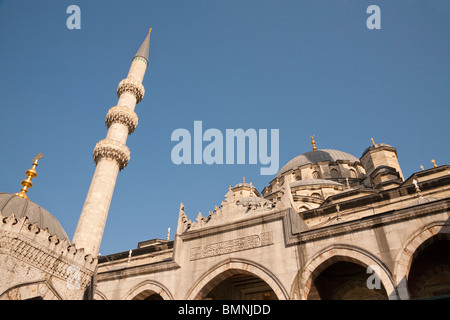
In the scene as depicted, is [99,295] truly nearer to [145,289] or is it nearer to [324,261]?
[145,289]

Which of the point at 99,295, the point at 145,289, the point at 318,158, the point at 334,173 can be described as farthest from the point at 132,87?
the point at 318,158

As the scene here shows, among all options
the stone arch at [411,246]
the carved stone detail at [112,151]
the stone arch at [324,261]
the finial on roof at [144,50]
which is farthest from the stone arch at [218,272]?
the finial on roof at [144,50]

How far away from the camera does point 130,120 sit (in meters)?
23.0

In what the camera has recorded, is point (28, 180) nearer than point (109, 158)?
Yes

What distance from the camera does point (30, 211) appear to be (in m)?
10.2

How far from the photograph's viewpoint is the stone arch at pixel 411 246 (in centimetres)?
922

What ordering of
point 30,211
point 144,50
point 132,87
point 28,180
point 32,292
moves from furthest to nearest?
1. point 144,50
2. point 132,87
3. point 28,180
4. point 30,211
5. point 32,292

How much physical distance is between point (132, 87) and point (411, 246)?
20.2 m

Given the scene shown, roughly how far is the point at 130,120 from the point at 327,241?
16.2m

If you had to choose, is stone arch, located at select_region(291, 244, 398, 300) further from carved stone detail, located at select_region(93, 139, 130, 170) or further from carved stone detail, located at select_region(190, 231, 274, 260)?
carved stone detail, located at select_region(93, 139, 130, 170)

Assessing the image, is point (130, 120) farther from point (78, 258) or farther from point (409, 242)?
point (409, 242)

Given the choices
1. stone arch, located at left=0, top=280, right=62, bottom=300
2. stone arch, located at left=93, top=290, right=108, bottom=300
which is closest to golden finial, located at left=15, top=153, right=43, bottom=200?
stone arch, located at left=0, top=280, right=62, bottom=300

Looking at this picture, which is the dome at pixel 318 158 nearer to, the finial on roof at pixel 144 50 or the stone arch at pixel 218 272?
the finial on roof at pixel 144 50
